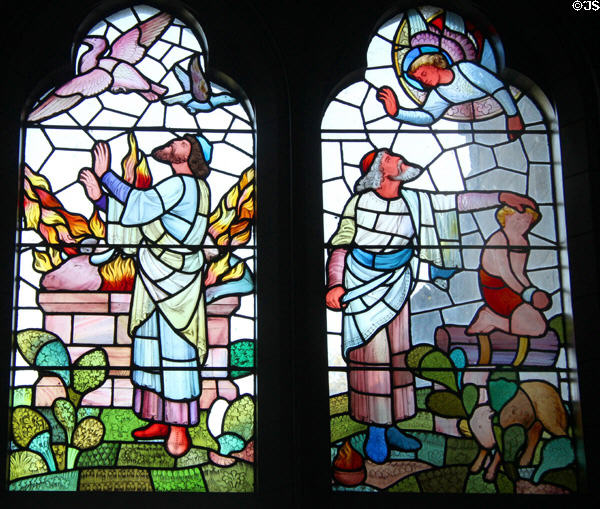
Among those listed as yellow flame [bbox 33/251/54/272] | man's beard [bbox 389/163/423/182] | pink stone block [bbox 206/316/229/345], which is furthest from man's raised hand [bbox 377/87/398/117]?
yellow flame [bbox 33/251/54/272]

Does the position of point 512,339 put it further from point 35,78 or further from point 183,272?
point 35,78

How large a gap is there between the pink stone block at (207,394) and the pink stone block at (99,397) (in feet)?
1.63

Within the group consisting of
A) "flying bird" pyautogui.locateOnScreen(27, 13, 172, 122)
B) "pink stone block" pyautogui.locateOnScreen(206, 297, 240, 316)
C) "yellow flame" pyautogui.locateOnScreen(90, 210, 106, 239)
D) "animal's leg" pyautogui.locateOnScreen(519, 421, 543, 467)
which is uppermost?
"flying bird" pyautogui.locateOnScreen(27, 13, 172, 122)

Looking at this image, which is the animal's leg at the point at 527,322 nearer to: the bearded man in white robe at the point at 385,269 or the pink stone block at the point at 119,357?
the bearded man in white robe at the point at 385,269

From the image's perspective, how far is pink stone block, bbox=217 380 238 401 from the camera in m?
6.36

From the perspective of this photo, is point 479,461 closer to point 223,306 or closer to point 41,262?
point 223,306

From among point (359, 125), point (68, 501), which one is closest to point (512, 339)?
point (359, 125)

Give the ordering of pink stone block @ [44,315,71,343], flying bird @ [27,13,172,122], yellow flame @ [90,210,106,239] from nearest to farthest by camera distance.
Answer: pink stone block @ [44,315,71,343], yellow flame @ [90,210,106,239], flying bird @ [27,13,172,122]

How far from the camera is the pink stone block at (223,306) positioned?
6520 millimetres

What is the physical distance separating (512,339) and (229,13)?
8.33 feet

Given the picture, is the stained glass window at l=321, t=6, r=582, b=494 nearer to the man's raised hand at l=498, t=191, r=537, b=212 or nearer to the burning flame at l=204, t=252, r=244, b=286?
the man's raised hand at l=498, t=191, r=537, b=212

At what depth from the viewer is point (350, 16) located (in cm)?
700

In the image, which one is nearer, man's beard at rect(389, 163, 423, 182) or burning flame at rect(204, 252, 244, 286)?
burning flame at rect(204, 252, 244, 286)

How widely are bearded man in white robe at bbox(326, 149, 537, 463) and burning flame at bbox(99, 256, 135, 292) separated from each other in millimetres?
1118
